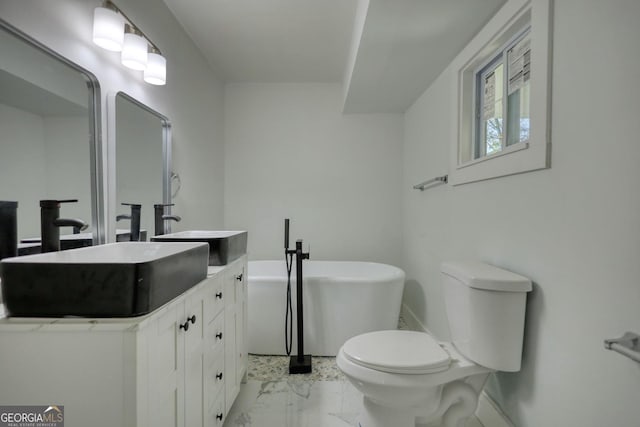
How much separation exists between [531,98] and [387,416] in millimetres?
1423

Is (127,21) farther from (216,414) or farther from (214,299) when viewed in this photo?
(216,414)

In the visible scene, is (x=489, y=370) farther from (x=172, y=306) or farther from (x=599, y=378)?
(x=172, y=306)

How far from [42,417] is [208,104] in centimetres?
251

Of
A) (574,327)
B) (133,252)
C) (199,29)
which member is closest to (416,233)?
(574,327)

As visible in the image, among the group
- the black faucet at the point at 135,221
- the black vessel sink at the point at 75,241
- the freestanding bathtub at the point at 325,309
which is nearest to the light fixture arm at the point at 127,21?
the black faucet at the point at 135,221

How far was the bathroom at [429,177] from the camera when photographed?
832 mm

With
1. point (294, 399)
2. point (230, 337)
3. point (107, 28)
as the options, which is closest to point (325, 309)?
point (294, 399)

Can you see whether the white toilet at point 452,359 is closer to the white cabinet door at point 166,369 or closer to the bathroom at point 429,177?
the bathroom at point 429,177

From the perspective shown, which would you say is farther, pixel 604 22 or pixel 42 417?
pixel 604 22

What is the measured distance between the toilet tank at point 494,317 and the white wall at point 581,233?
0.23 feet

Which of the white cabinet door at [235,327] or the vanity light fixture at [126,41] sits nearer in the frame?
the vanity light fixture at [126,41]

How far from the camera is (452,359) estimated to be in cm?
123

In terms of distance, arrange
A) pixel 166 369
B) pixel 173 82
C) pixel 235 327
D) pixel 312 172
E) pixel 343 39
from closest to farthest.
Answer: pixel 166 369 < pixel 235 327 < pixel 173 82 < pixel 343 39 < pixel 312 172

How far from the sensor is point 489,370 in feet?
3.98
